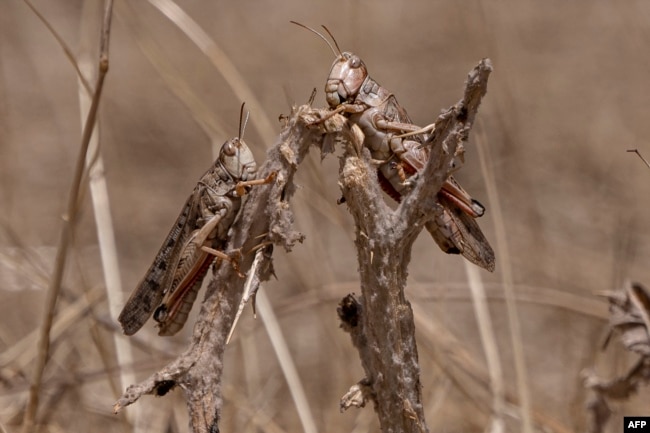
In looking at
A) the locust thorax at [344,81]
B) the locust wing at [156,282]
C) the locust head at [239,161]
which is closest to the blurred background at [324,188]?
the locust wing at [156,282]

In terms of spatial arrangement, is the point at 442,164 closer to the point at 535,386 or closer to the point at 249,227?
the point at 249,227

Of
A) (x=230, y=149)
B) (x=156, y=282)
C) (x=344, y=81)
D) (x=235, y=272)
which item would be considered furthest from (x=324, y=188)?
(x=235, y=272)

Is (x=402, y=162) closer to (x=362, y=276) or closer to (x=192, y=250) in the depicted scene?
(x=362, y=276)

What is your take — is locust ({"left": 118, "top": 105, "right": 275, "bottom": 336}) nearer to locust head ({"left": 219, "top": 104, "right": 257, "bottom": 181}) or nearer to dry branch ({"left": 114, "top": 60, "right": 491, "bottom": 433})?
locust head ({"left": 219, "top": 104, "right": 257, "bottom": 181})

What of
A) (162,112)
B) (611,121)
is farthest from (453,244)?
(162,112)

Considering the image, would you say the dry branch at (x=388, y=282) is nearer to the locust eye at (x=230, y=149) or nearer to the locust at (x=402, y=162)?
the locust at (x=402, y=162)
